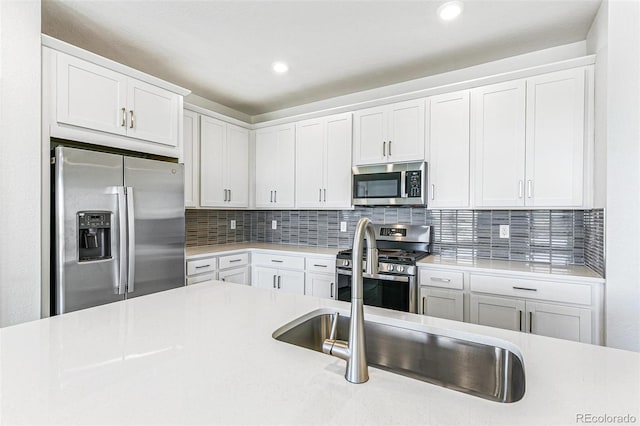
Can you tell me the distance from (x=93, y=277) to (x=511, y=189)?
10.0 ft

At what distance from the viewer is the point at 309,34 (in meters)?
2.46

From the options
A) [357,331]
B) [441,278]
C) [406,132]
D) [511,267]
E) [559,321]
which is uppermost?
[406,132]

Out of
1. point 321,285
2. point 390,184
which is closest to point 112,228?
point 321,285

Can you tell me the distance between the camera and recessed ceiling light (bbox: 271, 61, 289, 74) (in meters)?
2.93

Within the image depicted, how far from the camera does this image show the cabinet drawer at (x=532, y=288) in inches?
84.7

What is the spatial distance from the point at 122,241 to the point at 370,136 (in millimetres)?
2262

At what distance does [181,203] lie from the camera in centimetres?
273

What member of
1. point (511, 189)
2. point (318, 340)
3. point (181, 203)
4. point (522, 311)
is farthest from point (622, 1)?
point (181, 203)

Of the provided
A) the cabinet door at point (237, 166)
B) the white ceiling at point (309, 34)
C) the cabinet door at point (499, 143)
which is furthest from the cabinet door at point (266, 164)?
the cabinet door at point (499, 143)

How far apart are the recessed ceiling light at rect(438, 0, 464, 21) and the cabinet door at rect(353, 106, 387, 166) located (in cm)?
101

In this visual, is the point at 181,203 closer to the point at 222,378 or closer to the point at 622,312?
the point at 222,378

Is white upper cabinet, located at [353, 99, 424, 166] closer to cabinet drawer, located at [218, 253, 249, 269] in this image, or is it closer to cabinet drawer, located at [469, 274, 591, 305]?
cabinet drawer, located at [469, 274, 591, 305]

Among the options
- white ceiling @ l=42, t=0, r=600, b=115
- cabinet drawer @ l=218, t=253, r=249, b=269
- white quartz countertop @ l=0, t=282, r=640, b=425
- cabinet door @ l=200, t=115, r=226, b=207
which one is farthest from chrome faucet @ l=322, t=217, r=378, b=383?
cabinet door @ l=200, t=115, r=226, b=207

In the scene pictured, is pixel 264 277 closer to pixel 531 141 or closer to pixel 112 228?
pixel 112 228
